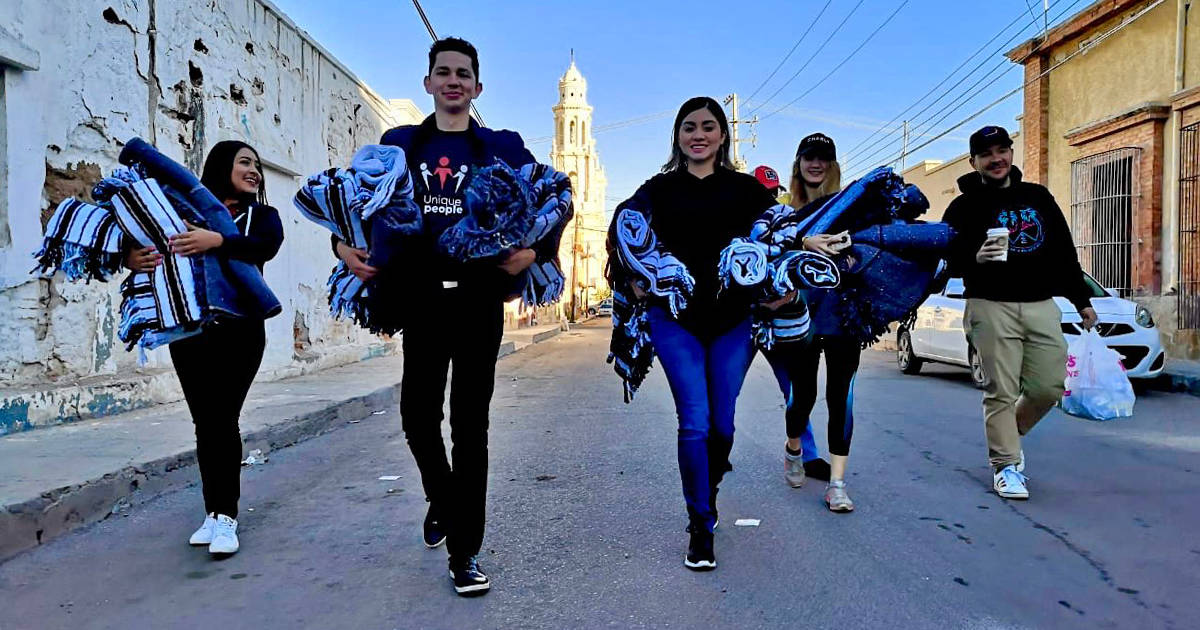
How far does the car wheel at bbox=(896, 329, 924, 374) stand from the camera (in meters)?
11.4

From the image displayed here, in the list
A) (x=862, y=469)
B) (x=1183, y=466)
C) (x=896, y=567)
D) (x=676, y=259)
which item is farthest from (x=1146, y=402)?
(x=676, y=259)

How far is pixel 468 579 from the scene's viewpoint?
2.91 meters

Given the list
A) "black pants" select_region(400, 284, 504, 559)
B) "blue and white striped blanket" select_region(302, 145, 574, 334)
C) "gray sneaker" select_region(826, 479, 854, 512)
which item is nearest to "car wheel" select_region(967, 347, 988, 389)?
"gray sneaker" select_region(826, 479, 854, 512)

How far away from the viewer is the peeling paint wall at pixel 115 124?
6082mm

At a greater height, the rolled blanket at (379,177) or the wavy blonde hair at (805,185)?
the wavy blonde hair at (805,185)

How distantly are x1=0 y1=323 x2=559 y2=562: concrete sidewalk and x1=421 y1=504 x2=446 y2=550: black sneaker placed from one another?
1766 millimetres

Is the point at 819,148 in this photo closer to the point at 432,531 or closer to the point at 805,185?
the point at 805,185

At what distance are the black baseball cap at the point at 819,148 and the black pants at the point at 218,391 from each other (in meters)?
2.82

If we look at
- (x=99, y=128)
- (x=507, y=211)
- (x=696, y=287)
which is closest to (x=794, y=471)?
(x=696, y=287)

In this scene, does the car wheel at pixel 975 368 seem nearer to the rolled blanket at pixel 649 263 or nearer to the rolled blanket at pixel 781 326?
the rolled blanket at pixel 781 326

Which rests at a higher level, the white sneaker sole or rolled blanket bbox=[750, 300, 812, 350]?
rolled blanket bbox=[750, 300, 812, 350]

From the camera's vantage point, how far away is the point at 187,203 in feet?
11.4

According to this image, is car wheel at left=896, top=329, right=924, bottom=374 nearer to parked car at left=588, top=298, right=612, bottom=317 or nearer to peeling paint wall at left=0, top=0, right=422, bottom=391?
peeling paint wall at left=0, top=0, right=422, bottom=391

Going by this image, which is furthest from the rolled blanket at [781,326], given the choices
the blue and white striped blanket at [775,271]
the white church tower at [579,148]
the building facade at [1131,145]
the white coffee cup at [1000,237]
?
the white church tower at [579,148]
